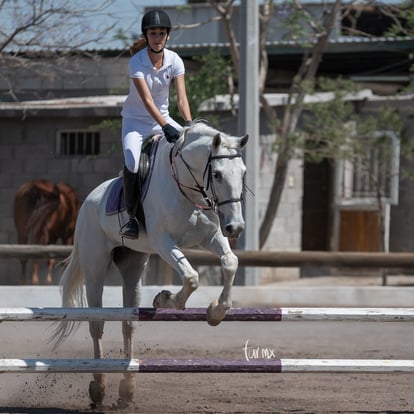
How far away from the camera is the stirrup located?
666cm

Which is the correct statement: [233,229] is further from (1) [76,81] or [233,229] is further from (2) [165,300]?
(1) [76,81]

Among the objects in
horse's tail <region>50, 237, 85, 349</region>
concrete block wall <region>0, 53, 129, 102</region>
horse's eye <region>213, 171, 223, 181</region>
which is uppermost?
concrete block wall <region>0, 53, 129, 102</region>

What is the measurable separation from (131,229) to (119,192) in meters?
0.54

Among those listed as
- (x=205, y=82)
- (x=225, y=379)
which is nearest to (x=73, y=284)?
(x=225, y=379)

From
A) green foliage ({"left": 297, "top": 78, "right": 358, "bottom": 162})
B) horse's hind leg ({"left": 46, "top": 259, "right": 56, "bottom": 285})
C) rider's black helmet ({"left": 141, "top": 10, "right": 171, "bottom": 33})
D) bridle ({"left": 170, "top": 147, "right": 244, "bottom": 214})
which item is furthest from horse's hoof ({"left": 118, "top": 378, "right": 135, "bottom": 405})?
green foliage ({"left": 297, "top": 78, "right": 358, "bottom": 162})

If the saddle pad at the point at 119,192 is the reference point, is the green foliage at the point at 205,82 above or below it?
above

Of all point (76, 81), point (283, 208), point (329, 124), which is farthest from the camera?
point (76, 81)

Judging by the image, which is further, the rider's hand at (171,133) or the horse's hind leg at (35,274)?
the horse's hind leg at (35,274)

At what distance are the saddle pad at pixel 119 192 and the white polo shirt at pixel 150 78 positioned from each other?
22 cm

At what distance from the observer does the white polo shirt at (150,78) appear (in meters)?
6.70

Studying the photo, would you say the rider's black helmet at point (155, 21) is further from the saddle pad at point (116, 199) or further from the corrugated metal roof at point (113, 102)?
the corrugated metal roof at point (113, 102)

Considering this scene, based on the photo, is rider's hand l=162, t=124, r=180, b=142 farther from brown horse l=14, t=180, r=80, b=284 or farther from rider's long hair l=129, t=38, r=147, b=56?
brown horse l=14, t=180, r=80, b=284

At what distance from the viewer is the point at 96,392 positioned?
22.7ft

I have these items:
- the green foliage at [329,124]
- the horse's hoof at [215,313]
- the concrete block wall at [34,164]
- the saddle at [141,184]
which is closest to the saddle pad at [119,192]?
the saddle at [141,184]
